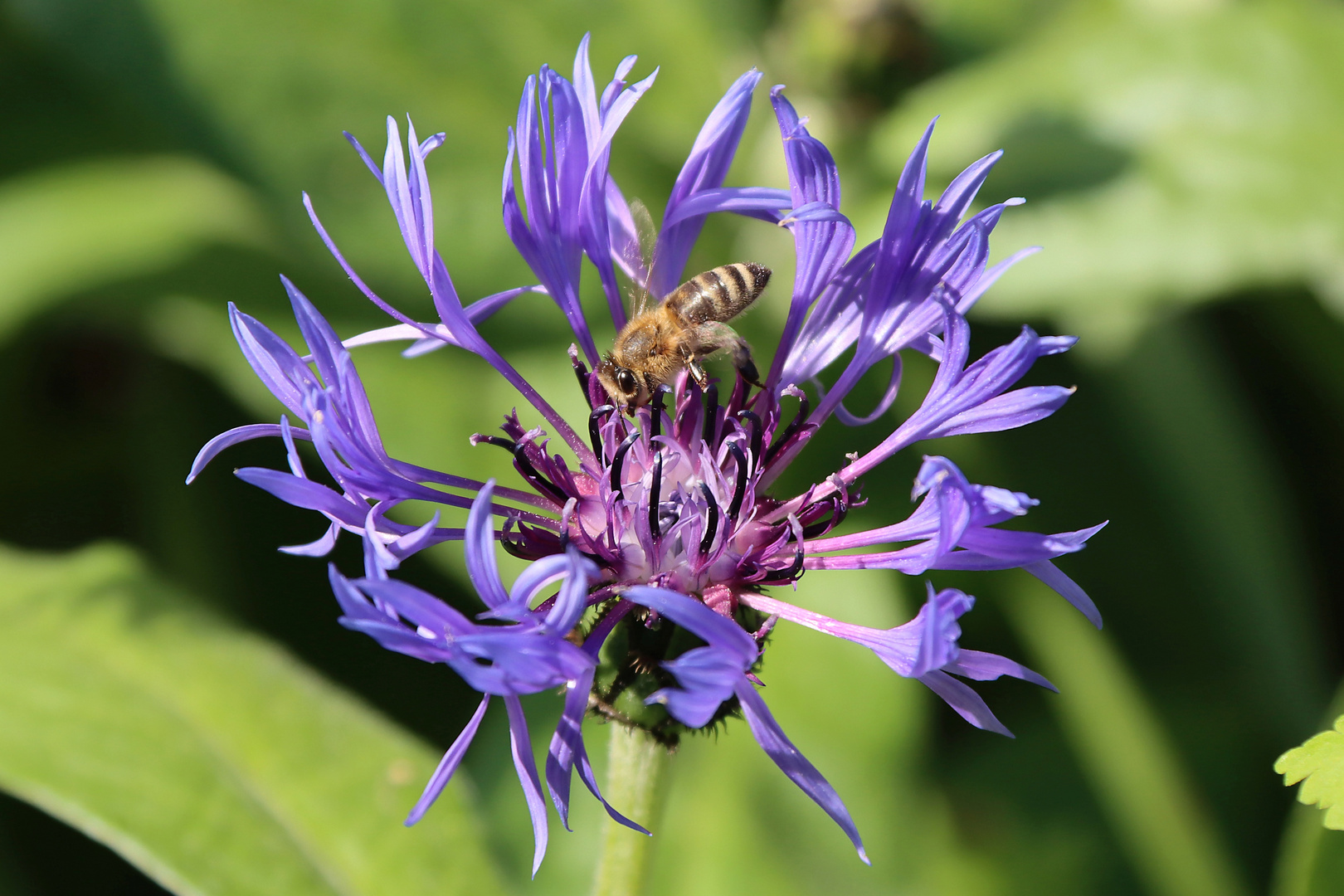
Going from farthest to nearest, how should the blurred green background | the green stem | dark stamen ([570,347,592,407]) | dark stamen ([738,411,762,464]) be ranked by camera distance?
the blurred green background, dark stamen ([570,347,592,407]), dark stamen ([738,411,762,464]), the green stem

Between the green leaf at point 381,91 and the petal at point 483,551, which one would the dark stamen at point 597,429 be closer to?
the petal at point 483,551

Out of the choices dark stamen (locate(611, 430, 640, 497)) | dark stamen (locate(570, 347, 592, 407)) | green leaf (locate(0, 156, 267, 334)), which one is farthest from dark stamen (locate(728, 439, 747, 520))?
green leaf (locate(0, 156, 267, 334))

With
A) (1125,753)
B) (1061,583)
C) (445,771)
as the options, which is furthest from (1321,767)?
(1125,753)

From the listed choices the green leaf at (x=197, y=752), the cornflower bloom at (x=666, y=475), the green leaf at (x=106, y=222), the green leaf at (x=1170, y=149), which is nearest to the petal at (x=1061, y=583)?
the cornflower bloom at (x=666, y=475)

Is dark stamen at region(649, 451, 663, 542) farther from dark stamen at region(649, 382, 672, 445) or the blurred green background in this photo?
the blurred green background

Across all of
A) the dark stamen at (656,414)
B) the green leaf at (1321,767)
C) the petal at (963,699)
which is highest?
the dark stamen at (656,414)

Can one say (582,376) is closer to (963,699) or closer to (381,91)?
(963,699)

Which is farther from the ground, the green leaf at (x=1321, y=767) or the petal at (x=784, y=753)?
the green leaf at (x=1321, y=767)
